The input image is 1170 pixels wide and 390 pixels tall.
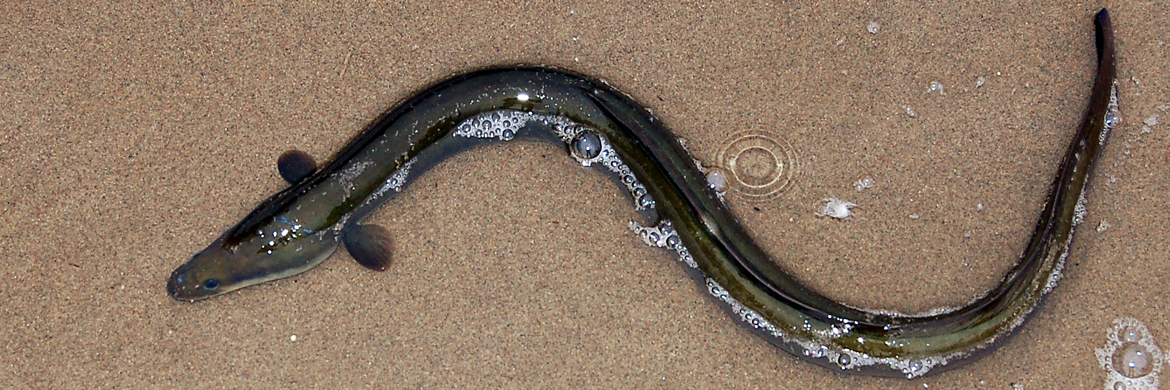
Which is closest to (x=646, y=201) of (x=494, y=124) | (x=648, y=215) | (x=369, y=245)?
(x=648, y=215)

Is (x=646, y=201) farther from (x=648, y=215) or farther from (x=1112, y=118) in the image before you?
(x=1112, y=118)

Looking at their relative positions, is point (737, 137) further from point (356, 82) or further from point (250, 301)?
point (250, 301)

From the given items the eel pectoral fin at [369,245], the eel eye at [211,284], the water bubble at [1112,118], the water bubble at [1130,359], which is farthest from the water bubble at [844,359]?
the eel eye at [211,284]

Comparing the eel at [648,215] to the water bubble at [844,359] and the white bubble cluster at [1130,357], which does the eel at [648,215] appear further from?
the white bubble cluster at [1130,357]

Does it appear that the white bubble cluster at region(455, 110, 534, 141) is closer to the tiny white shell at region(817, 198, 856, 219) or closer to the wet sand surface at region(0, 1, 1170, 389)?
the wet sand surface at region(0, 1, 1170, 389)

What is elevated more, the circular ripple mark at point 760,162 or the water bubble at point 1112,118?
the water bubble at point 1112,118

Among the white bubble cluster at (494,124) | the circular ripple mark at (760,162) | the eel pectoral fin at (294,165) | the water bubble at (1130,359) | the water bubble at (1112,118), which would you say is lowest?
the eel pectoral fin at (294,165)

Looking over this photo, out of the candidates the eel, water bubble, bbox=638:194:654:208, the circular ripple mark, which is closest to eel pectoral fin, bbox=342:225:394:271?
the eel
